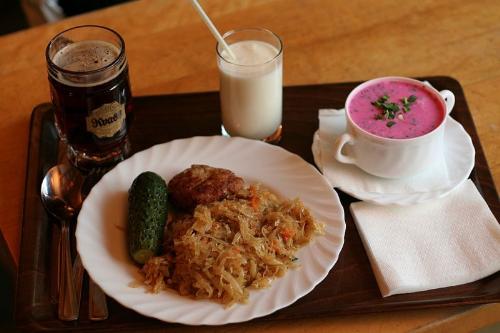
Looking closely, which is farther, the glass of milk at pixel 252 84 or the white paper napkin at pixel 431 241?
the glass of milk at pixel 252 84

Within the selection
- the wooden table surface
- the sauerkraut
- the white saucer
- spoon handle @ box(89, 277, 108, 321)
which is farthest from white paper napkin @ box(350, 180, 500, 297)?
spoon handle @ box(89, 277, 108, 321)

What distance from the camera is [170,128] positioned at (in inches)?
66.7

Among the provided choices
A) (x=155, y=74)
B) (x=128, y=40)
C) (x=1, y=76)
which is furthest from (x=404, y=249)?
(x=1, y=76)

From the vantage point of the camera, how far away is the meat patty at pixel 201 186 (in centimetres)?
139

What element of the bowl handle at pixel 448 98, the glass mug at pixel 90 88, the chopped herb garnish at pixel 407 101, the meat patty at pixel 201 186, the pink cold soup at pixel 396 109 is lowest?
the meat patty at pixel 201 186

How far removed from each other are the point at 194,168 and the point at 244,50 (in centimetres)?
34

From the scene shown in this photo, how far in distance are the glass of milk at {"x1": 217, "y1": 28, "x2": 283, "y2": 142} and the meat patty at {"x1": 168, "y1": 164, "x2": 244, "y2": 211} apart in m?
0.21

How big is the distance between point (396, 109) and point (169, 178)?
59cm

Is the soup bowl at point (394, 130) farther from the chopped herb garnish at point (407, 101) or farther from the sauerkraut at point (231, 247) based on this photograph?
the sauerkraut at point (231, 247)

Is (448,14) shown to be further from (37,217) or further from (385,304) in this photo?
(37,217)

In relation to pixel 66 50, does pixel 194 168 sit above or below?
below

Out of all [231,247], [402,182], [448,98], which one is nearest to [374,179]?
[402,182]

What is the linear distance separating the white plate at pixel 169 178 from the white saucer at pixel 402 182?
73 millimetres

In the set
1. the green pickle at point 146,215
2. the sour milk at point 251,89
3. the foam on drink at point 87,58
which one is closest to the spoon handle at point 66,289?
the green pickle at point 146,215
